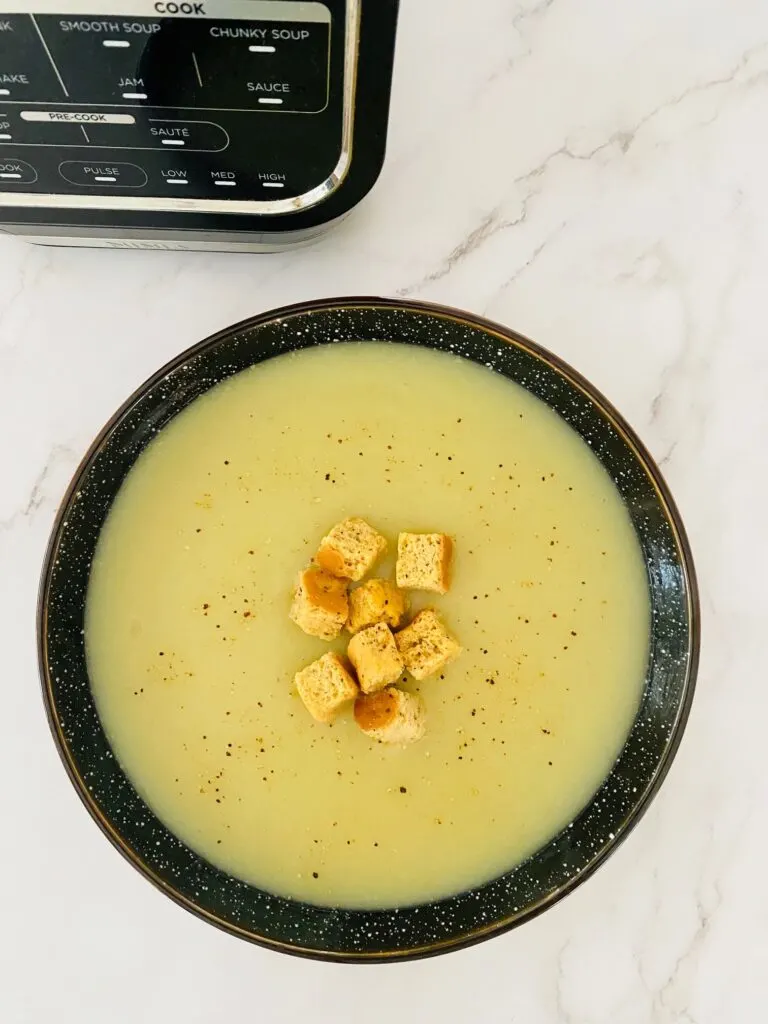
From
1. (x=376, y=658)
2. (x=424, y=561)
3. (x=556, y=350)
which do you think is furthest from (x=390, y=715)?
(x=556, y=350)

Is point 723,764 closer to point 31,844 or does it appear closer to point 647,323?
point 647,323

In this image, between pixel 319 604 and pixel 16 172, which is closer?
pixel 16 172

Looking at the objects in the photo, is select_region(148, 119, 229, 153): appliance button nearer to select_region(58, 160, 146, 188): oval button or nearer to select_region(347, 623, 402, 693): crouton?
select_region(58, 160, 146, 188): oval button

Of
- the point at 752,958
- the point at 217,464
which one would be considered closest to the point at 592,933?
the point at 752,958

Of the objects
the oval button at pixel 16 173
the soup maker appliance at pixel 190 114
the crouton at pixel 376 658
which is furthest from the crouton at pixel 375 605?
the oval button at pixel 16 173

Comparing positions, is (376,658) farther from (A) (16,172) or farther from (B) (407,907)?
(A) (16,172)
